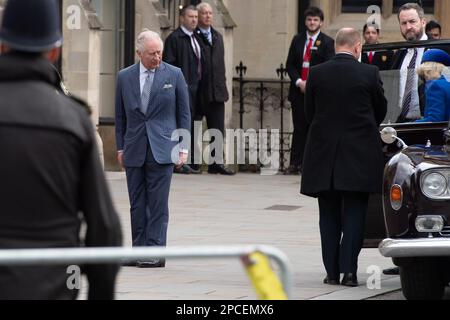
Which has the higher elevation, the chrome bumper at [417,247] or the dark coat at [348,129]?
the dark coat at [348,129]

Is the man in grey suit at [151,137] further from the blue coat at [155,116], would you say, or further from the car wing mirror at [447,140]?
the car wing mirror at [447,140]

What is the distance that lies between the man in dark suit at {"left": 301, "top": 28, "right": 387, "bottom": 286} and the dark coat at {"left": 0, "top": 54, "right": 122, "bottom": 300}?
6.34 metres

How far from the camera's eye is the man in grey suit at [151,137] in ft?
39.6

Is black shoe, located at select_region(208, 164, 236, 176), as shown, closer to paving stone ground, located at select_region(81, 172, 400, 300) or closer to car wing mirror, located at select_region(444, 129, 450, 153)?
paving stone ground, located at select_region(81, 172, 400, 300)

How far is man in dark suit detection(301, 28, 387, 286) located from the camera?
440 inches

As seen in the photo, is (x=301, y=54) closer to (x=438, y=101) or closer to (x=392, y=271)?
(x=392, y=271)

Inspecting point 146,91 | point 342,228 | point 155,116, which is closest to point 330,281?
point 342,228

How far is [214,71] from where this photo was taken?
21.2 m

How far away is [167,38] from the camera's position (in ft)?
68.0

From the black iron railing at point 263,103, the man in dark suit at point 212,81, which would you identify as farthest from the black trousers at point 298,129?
the black iron railing at point 263,103

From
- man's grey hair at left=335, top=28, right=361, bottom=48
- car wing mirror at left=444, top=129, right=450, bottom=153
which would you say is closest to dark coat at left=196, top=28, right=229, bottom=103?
man's grey hair at left=335, top=28, right=361, bottom=48

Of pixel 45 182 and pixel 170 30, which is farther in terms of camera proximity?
pixel 170 30

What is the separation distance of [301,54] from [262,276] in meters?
16.6

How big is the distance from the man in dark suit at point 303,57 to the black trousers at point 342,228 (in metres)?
9.25
